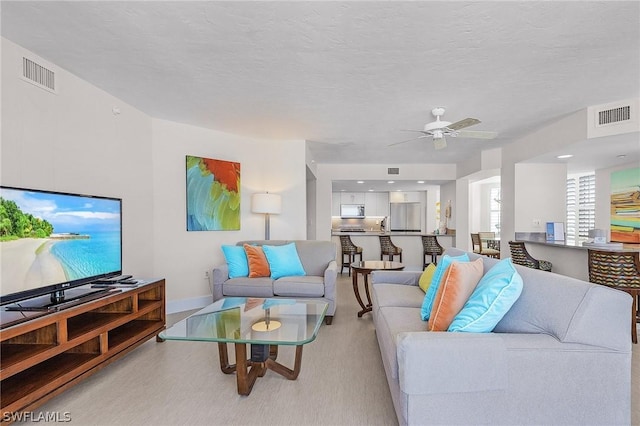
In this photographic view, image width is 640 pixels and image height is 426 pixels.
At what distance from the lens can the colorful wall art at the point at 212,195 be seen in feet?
14.8

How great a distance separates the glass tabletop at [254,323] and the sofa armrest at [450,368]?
69cm

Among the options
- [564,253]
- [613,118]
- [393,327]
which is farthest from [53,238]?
[564,253]

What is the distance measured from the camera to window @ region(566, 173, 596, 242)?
23.4 feet

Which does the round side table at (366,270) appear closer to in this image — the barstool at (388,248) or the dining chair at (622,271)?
the dining chair at (622,271)

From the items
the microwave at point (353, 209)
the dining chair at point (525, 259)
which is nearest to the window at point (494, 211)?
the microwave at point (353, 209)

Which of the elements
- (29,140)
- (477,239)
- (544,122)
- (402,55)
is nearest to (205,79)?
(29,140)

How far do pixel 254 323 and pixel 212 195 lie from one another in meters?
2.70

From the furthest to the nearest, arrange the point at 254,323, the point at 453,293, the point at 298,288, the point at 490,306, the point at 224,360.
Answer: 1. the point at 298,288
2. the point at 224,360
3. the point at 254,323
4. the point at 453,293
5. the point at 490,306

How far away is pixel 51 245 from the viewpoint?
7.50ft

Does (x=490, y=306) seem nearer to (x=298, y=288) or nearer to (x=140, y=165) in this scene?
(x=298, y=288)

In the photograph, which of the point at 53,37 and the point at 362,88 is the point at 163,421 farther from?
the point at 362,88

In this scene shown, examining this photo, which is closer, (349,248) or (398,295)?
(398,295)

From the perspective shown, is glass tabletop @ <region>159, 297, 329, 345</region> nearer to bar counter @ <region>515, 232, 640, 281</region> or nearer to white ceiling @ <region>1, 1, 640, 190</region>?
white ceiling @ <region>1, 1, 640, 190</region>

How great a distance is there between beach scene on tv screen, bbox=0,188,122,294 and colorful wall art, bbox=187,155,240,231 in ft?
5.14
